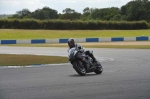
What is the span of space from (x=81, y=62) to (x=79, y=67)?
0.71 ft

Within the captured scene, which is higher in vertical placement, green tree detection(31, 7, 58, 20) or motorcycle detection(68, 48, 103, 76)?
green tree detection(31, 7, 58, 20)

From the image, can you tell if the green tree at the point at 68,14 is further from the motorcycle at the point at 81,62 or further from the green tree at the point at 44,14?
the motorcycle at the point at 81,62

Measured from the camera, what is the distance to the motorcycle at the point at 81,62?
493 inches

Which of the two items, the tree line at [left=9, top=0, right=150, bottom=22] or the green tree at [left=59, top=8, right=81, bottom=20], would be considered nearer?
the tree line at [left=9, top=0, right=150, bottom=22]

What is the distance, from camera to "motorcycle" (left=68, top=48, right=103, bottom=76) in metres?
12.5

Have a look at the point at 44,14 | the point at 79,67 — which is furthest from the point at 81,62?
the point at 44,14

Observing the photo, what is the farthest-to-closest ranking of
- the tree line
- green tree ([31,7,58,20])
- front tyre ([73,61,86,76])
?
green tree ([31,7,58,20]) → the tree line → front tyre ([73,61,86,76])

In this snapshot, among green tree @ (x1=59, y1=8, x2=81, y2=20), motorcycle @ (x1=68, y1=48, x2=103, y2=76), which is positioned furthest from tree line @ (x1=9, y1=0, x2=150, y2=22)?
motorcycle @ (x1=68, y1=48, x2=103, y2=76)

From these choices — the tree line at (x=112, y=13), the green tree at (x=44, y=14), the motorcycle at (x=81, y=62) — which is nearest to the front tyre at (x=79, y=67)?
the motorcycle at (x=81, y=62)

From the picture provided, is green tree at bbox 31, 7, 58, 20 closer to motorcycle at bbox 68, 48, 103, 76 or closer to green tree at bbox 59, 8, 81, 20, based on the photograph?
green tree at bbox 59, 8, 81, 20

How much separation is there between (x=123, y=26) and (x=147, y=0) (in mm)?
29335

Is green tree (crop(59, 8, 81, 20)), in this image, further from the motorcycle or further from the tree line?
the motorcycle

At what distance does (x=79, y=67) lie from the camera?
12.6m

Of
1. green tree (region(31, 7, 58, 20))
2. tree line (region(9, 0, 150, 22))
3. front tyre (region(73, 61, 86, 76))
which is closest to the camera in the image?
front tyre (region(73, 61, 86, 76))
